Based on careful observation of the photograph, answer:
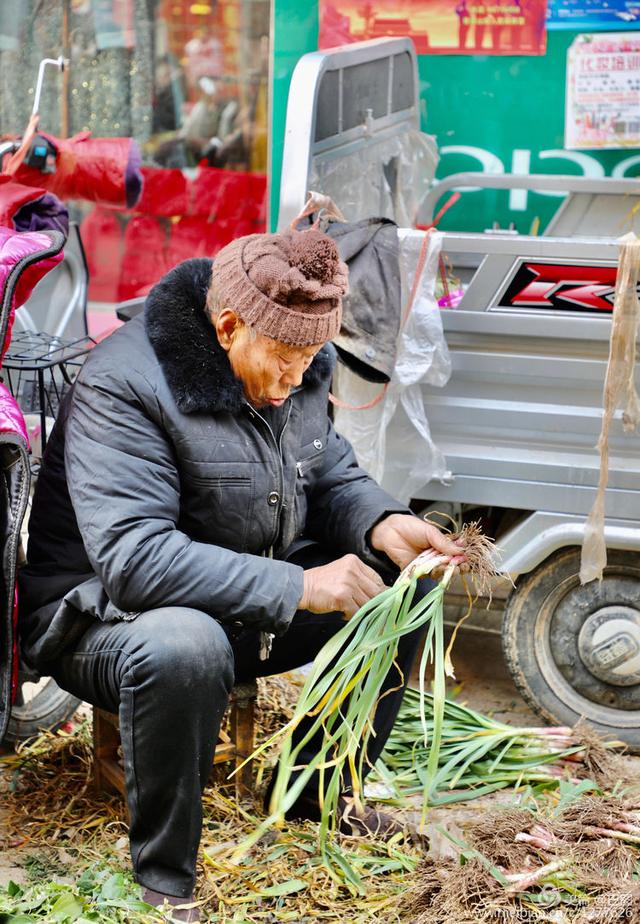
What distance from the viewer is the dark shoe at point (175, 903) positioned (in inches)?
99.3

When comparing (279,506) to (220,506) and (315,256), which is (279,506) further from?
(315,256)

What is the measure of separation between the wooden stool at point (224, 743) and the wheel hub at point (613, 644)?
1069 millimetres

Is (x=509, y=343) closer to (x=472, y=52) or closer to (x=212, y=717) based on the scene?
(x=212, y=717)

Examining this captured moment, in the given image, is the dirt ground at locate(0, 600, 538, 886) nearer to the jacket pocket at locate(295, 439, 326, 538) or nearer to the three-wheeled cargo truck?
the three-wheeled cargo truck

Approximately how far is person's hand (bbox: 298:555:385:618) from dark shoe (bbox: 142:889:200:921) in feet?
2.23

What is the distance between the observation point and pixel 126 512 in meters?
2.48

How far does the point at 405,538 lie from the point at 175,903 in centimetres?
99

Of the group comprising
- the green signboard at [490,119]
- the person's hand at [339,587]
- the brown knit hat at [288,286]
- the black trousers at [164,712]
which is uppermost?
the green signboard at [490,119]

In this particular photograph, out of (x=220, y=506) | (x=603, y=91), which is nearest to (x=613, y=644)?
(x=220, y=506)

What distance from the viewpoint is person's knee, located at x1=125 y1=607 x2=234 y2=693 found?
245 cm

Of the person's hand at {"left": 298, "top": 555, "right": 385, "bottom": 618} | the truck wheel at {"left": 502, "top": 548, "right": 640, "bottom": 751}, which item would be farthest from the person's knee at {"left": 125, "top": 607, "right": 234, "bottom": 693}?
the truck wheel at {"left": 502, "top": 548, "right": 640, "bottom": 751}

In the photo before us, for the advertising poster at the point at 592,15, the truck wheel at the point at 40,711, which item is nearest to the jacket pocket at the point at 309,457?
the truck wheel at the point at 40,711

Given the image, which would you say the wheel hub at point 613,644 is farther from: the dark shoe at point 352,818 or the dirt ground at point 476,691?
the dark shoe at point 352,818

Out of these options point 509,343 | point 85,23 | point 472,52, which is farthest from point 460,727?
point 85,23
